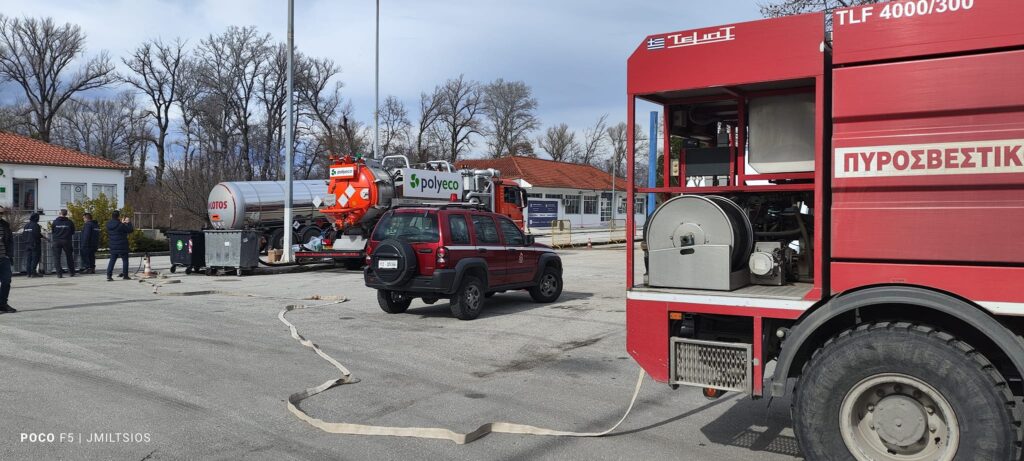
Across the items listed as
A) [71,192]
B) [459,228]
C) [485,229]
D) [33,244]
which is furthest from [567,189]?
[459,228]

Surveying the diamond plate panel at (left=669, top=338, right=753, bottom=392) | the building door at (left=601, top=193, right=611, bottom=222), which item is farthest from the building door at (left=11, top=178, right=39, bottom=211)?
the diamond plate panel at (left=669, top=338, right=753, bottom=392)

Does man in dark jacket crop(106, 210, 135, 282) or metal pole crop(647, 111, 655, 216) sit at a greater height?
metal pole crop(647, 111, 655, 216)

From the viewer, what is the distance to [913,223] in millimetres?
4074

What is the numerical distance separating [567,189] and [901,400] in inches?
2033

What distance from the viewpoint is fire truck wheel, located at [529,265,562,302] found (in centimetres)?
1312

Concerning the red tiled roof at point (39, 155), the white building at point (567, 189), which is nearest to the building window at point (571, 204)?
the white building at point (567, 189)

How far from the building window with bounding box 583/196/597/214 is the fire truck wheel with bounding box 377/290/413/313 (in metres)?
47.2

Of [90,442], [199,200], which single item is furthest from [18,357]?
[199,200]

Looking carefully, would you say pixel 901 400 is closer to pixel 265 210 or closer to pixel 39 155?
pixel 265 210

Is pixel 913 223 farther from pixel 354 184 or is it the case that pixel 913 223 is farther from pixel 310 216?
pixel 310 216

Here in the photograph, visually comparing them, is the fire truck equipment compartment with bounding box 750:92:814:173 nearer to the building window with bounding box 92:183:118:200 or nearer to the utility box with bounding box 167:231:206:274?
the utility box with bounding box 167:231:206:274

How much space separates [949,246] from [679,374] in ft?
5.82

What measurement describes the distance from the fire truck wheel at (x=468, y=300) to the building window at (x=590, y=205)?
47.6 meters

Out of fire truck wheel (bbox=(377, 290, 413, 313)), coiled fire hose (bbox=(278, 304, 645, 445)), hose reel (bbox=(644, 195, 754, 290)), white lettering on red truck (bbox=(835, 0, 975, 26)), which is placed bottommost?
coiled fire hose (bbox=(278, 304, 645, 445))
